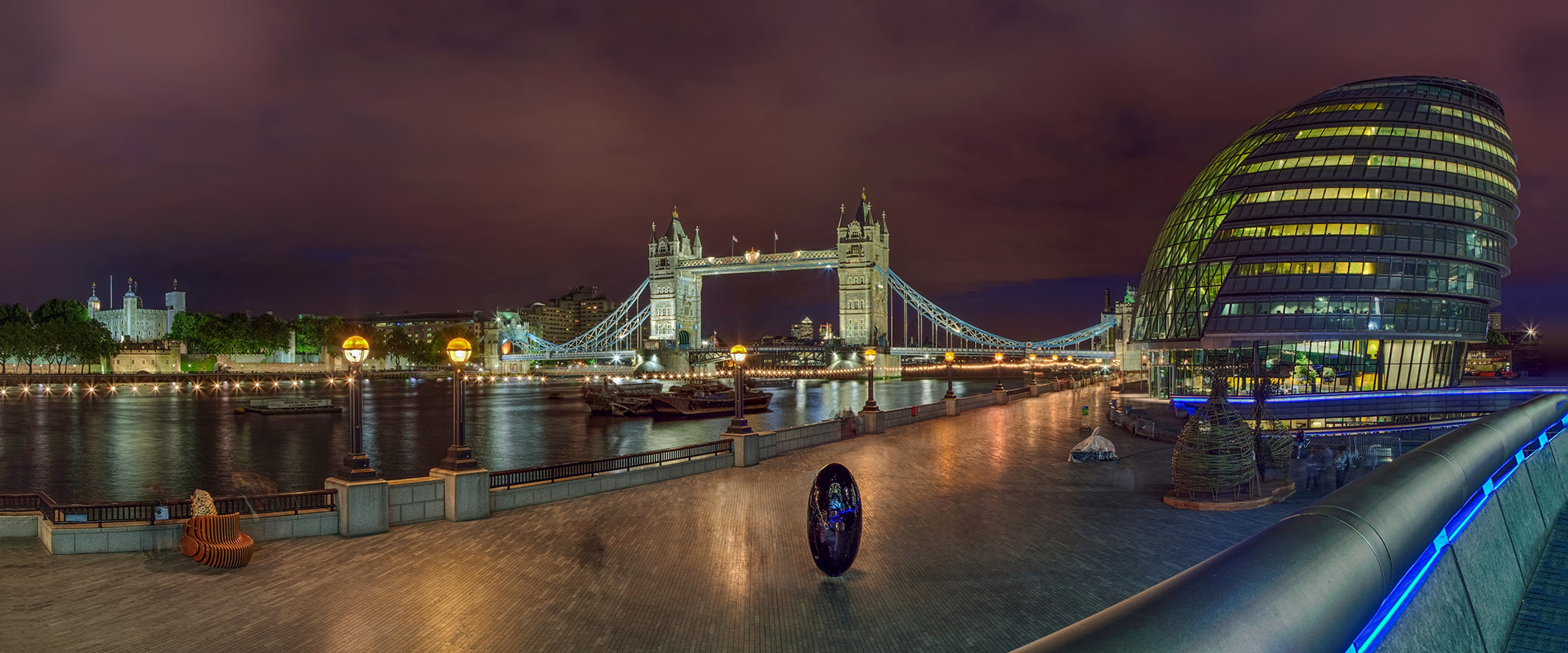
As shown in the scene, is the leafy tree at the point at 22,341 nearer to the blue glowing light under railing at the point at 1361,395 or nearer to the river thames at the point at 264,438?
the river thames at the point at 264,438

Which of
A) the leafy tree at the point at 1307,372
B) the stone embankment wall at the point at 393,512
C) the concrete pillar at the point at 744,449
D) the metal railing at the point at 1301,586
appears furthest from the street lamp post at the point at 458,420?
the leafy tree at the point at 1307,372

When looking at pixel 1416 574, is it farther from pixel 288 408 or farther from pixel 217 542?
pixel 288 408

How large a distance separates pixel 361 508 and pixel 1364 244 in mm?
61763

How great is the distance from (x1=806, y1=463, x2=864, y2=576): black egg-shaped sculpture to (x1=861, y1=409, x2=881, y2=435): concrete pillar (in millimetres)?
20319

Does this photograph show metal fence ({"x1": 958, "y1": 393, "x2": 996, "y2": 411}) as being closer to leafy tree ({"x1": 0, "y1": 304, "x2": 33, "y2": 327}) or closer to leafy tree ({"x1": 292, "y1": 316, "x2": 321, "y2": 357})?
leafy tree ({"x1": 292, "y1": 316, "x2": 321, "y2": 357})

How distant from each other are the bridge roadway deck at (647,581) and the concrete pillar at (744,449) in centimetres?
479

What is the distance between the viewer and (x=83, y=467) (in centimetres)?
3594

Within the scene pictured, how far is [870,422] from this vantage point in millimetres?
32031

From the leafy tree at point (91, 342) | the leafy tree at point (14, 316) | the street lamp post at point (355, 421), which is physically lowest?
the street lamp post at point (355, 421)

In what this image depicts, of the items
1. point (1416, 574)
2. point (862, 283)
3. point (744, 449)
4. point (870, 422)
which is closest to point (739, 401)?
point (744, 449)

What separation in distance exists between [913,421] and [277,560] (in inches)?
1094

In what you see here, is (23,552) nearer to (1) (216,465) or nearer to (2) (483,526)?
(2) (483,526)

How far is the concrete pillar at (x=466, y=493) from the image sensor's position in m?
15.3

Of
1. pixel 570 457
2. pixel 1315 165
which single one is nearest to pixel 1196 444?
pixel 570 457
